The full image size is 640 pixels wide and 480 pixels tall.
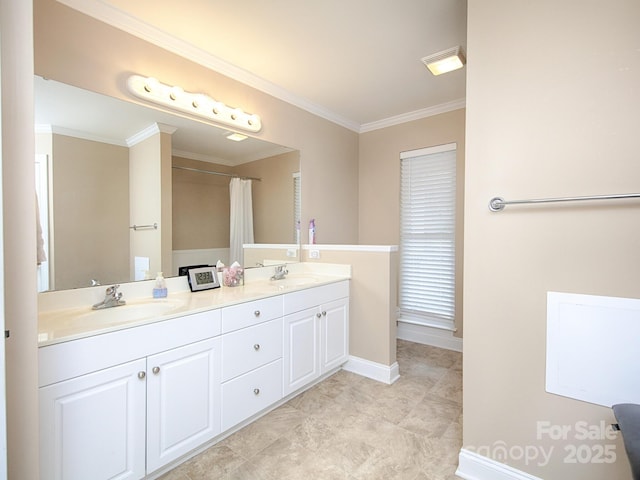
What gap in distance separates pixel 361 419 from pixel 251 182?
1.94 metres

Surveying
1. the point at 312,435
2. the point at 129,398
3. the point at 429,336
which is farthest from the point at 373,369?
the point at 129,398

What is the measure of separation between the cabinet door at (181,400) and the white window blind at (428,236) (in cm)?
235

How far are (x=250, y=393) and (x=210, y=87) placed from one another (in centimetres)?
208

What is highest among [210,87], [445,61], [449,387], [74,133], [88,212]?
[445,61]

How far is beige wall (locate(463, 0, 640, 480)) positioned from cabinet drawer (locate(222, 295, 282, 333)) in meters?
1.11

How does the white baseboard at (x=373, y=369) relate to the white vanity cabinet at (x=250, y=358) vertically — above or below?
below

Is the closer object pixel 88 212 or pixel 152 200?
pixel 88 212

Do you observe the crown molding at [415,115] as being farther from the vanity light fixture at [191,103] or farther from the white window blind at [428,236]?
the vanity light fixture at [191,103]

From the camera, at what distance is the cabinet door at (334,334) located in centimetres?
235

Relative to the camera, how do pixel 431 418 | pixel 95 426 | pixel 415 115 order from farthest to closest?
pixel 415 115
pixel 431 418
pixel 95 426

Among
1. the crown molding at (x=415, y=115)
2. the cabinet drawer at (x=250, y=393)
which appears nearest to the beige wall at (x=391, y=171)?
the crown molding at (x=415, y=115)

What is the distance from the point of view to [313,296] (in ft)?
7.34

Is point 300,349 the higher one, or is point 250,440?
point 300,349

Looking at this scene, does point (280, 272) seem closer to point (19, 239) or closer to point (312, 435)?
point (312, 435)
